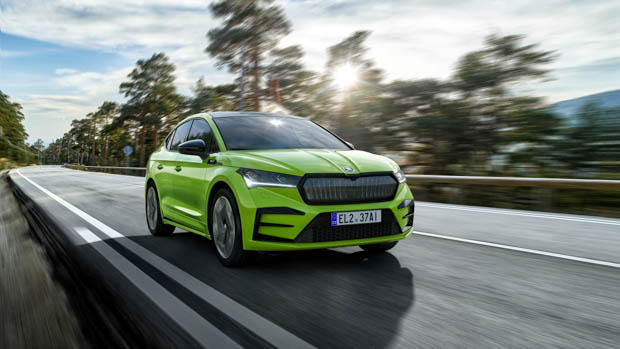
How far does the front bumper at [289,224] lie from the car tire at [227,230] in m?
0.14

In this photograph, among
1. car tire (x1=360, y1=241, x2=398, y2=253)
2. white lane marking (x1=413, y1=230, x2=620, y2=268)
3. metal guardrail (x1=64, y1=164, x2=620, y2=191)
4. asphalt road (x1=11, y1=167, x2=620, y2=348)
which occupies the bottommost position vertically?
asphalt road (x1=11, y1=167, x2=620, y2=348)

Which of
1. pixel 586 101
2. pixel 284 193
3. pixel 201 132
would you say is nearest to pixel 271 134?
→ pixel 201 132

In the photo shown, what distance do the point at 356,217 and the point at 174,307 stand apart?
166 centimetres

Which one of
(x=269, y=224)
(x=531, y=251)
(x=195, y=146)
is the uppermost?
(x=195, y=146)

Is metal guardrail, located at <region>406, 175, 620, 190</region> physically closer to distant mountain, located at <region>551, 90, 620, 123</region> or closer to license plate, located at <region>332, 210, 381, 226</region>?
distant mountain, located at <region>551, 90, 620, 123</region>

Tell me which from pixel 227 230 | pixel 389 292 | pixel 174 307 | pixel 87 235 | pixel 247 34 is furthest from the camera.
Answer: pixel 247 34

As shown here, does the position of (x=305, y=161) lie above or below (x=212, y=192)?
above

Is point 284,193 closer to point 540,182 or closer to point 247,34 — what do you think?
point 540,182

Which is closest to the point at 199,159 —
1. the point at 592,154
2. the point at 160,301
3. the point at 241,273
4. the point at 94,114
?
the point at 241,273

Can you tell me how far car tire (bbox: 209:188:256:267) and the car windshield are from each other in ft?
2.04

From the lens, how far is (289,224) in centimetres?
412

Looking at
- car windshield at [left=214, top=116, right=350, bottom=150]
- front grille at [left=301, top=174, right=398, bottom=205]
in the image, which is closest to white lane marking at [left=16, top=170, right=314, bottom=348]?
front grille at [left=301, top=174, right=398, bottom=205]

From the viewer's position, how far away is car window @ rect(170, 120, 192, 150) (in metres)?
6.43

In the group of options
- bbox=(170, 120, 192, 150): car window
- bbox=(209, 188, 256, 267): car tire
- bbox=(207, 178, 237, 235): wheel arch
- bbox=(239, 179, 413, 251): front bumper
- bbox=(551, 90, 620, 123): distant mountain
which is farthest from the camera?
bbox=(551, 90, 620, 123): distant mountain
